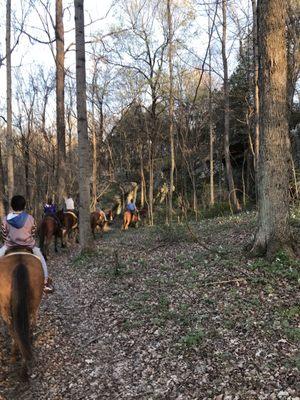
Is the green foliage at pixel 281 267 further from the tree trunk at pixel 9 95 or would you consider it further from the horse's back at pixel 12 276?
the tree trunk at pixel 9 95

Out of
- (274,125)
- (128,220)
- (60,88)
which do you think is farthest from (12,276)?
(128,220)

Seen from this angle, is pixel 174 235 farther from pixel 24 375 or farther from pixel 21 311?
pixel 24 375

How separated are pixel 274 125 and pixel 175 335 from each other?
465 cm

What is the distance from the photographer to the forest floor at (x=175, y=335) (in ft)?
16.0

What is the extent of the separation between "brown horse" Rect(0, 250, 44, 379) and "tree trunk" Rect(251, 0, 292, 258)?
4694 mm

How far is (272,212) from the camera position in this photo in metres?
8.16

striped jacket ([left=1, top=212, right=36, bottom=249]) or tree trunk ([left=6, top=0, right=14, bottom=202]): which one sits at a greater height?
tree trunk ([left=6, top=0, right=14, bottom=202])

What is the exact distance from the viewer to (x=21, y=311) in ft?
18.4

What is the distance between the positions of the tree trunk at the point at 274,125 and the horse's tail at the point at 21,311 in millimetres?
4868

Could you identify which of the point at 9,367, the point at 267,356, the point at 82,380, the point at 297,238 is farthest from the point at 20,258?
the point at 297,238

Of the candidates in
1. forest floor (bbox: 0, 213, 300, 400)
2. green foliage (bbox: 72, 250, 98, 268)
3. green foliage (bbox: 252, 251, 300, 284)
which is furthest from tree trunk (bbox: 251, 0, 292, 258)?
green foliage (bbox: 72, 250, 98, 268)

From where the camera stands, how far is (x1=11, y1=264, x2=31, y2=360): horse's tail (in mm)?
5523

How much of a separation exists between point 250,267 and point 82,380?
4033 millimetres

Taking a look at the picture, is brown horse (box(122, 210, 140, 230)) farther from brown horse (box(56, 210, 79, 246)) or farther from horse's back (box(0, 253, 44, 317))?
horse's back (box(0, 253, 44, 317))
